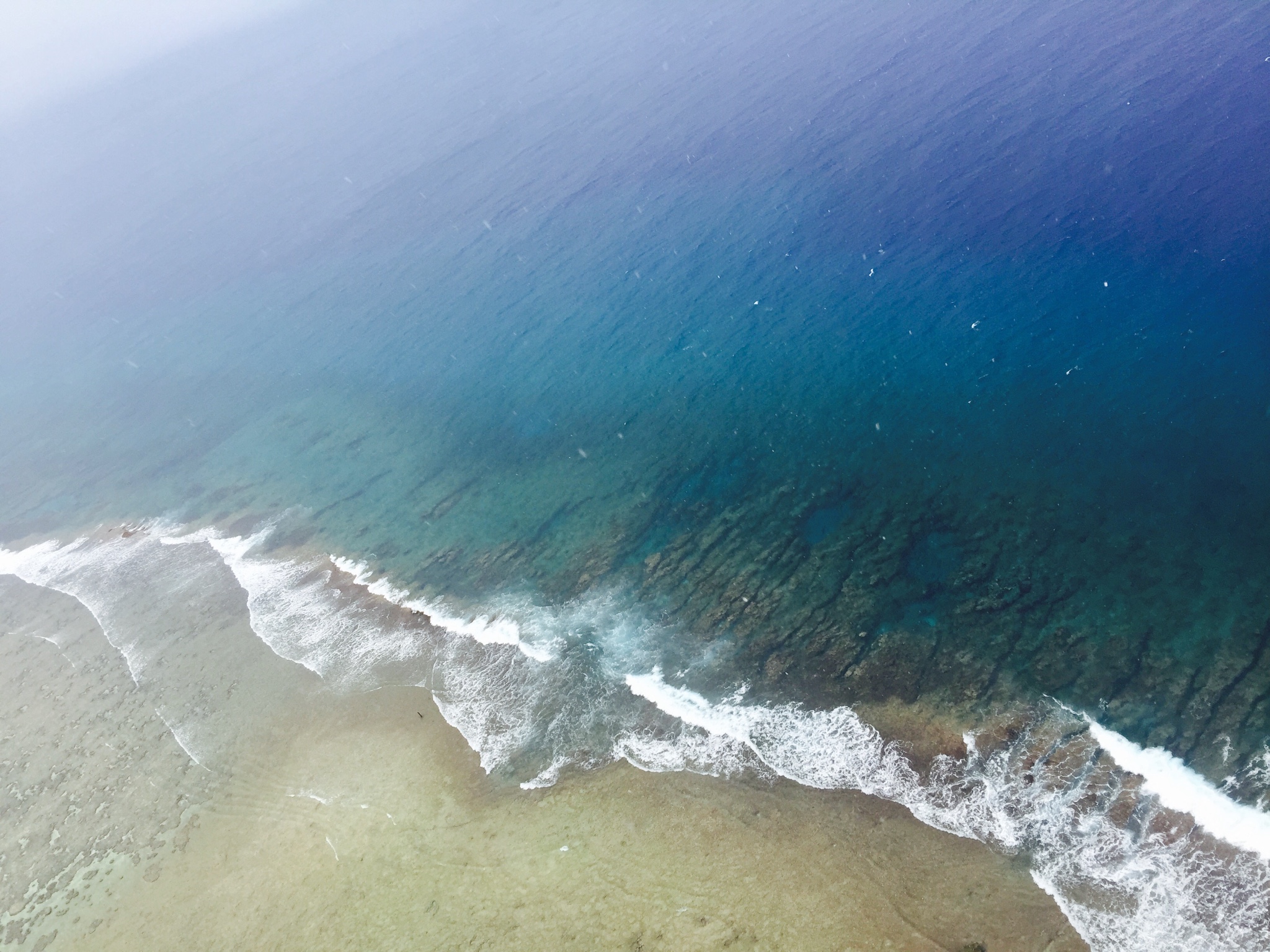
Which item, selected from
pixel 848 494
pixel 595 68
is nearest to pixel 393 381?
pixel 848 494

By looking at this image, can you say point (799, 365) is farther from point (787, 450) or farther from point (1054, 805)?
point (1054, 805)

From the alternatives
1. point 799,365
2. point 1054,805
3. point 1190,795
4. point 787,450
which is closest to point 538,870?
point 1054,805

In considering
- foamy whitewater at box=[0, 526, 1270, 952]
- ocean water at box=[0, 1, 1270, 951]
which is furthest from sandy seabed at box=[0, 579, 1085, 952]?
ocean water at box=[0, 1, 1270, 951]

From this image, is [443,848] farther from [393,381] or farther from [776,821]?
[393,381]

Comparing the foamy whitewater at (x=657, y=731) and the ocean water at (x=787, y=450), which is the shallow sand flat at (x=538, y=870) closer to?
the foamy whitewater at (x=657, y=731)

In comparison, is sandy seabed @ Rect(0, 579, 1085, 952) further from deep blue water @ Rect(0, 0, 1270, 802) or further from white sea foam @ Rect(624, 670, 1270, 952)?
deep blue water @ Rect(0, 0, 1270, 802)
